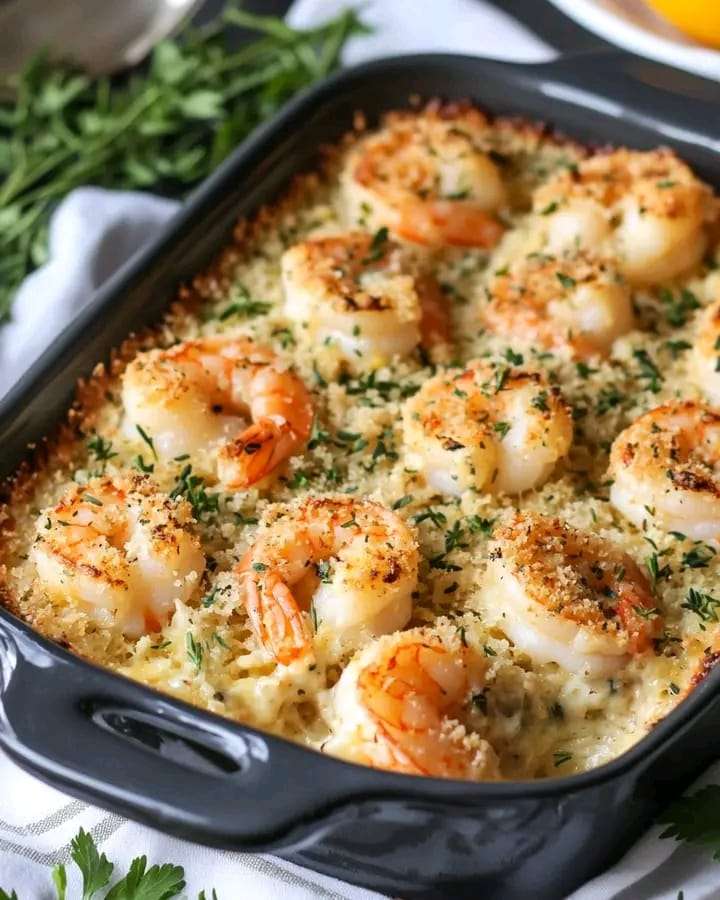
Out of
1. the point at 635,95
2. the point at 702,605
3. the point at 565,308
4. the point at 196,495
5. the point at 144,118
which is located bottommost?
the point at 702,605

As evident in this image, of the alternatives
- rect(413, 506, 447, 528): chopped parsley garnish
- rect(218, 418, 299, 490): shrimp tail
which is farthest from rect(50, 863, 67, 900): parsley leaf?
rect(413, 506, 447, 528): chopped parsley garnish

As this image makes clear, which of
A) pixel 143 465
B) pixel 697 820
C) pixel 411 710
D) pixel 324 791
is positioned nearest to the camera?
pixel 324 791

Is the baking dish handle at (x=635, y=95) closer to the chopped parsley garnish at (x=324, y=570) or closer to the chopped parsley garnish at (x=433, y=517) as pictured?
the chopped parsley garnish at (x=433, y=517)

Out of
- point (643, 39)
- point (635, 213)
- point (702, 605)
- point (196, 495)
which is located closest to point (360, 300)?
point (196, 495)

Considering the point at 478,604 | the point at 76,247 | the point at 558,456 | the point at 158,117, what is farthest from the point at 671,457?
the point at 158,117

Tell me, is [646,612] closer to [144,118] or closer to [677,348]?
[677,348]

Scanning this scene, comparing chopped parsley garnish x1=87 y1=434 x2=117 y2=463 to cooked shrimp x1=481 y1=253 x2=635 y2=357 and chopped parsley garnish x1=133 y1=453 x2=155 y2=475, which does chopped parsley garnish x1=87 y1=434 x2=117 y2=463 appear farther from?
cooked shrimp x1=481 y1=253 x2=635 y2=357

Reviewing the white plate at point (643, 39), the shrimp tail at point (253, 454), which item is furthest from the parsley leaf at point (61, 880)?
the white plate at point (643, 39)

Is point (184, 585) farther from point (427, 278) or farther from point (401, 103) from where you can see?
point (401, 103)
